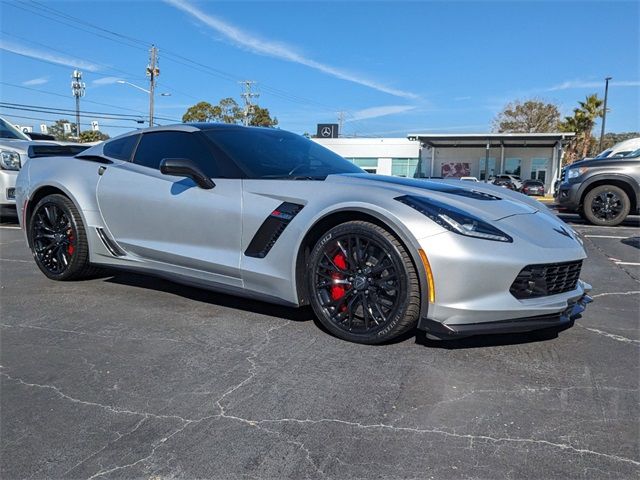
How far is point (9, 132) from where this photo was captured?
8.77 meters

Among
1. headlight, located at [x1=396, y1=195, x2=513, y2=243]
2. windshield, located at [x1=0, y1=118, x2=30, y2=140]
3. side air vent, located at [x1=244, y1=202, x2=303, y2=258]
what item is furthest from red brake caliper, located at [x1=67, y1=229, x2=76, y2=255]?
windshield, located at [x1=0, y1=118, x2=30, y2=140]

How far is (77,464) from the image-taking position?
6.16 ft

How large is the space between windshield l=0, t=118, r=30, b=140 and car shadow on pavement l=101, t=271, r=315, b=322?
534 centimetres

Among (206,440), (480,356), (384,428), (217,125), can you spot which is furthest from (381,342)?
(217,125)

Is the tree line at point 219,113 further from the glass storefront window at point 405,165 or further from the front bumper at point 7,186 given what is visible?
the front bumper at point 7,186

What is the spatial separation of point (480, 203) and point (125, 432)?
232cm

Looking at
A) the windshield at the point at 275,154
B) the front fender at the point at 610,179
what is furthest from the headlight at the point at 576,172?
the windshield at the point at 275,154

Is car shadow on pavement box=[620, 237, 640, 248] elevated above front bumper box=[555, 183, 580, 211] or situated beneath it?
situated beneath

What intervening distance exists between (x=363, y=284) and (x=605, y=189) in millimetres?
8676

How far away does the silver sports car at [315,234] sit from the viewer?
2711 millimetres

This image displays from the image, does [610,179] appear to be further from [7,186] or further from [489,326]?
[7,186]

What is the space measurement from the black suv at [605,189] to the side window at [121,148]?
8.68m

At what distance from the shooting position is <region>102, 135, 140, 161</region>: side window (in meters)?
4.28

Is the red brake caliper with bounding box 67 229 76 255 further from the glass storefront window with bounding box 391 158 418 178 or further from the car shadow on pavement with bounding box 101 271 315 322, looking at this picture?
the glass storefront window with bounding box 391 158 418 178
